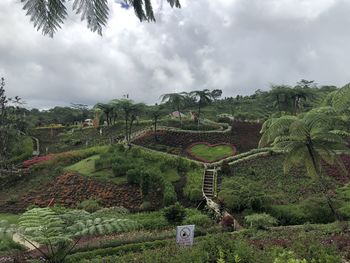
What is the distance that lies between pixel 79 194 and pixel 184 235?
15.0m

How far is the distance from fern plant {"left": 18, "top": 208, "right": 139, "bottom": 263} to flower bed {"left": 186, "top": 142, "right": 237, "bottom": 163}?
68.0ft

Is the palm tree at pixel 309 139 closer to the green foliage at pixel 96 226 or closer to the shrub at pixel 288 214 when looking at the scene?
the shrub at pixel 288 214

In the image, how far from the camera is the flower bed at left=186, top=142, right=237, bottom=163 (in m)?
31.4

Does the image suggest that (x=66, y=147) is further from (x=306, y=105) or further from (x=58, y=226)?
(x=58, y=226)

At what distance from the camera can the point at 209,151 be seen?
33.0 metres

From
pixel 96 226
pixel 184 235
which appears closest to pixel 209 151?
pixel 184 235

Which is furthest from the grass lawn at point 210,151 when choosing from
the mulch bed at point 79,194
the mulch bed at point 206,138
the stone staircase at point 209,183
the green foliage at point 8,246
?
the green foliage at point 8,246

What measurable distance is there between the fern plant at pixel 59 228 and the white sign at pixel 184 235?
1.48m

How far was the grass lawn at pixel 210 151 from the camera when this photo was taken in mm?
31648

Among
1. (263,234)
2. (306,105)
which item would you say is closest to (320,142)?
(263,234)

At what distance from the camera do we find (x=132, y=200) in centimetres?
2334

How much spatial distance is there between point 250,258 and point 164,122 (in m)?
37.8

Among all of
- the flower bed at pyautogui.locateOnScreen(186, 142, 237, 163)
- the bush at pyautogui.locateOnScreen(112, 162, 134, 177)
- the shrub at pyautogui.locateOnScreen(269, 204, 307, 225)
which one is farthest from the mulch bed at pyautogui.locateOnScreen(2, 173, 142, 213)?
the flower bed at pyautogui.locateOnScreen(186, 142, 237, 163)

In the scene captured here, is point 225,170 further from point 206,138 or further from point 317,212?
point 317,212
